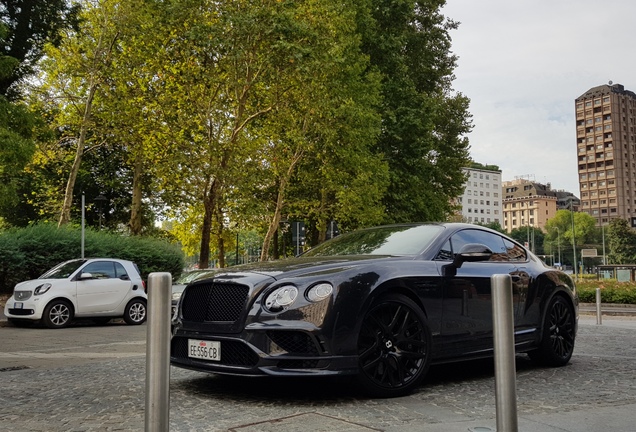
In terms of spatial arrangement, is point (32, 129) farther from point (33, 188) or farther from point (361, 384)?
point (33, 188)

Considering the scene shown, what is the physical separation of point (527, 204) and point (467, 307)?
7366 inches

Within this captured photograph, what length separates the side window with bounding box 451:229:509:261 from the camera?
659cm

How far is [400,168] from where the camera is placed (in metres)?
33.5

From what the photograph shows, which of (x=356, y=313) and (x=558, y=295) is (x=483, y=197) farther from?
(x=356, y=313)

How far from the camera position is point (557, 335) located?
24.1 feet

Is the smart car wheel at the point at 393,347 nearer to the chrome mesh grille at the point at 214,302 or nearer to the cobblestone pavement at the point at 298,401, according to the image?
the cobblestone pavement at the point at 298,401

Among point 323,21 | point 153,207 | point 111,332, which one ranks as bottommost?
point 111,332

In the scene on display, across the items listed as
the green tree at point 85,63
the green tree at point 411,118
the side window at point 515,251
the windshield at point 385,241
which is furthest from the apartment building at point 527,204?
the windshield at point 385,241

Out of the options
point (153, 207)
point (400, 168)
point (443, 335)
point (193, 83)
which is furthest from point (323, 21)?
point (443, 335)

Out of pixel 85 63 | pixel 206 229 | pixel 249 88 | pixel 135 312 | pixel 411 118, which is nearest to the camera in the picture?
pixel 135 312

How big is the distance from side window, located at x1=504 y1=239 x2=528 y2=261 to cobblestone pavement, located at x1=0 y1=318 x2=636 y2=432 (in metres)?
1.20

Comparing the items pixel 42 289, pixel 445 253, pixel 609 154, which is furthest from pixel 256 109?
pixel 609 154

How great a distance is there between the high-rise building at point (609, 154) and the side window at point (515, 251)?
162m

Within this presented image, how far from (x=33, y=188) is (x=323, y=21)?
71.5 feet
